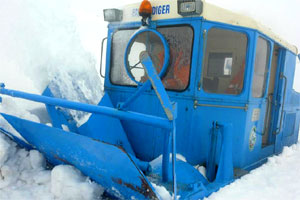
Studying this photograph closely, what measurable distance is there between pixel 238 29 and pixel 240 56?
0.31 meters

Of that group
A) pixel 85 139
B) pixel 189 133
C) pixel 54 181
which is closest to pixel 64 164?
pixel 54 181

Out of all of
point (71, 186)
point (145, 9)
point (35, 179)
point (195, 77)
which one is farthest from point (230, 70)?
point (35, 179)

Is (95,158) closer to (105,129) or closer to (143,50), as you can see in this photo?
(105,129)

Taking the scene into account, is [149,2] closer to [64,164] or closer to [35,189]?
[64,164]

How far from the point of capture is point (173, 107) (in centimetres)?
189

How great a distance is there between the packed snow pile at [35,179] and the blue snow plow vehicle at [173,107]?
0.09 m

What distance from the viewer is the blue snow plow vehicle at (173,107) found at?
7.10 feet

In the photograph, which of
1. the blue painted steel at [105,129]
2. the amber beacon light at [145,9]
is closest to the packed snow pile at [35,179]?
the blue painted steel at [105,129]

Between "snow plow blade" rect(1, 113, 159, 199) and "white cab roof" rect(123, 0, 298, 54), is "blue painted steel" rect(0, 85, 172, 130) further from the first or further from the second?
"white cab roof" rect(123, 0, 298, 54)

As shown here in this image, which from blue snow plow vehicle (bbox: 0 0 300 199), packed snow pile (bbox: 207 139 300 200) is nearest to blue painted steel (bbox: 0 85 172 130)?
blue snow plow vehicle (bbox: 0 0 300 199)

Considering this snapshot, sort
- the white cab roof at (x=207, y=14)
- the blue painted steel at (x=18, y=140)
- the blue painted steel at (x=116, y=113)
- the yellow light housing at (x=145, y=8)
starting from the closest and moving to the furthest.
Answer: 1. the blue painted steel at (x=116, y=113)
2. the blue painted steel at (x=18, y=140)
3. the white cab roof at (x=207, y=14)
4. the yellow light housing at (x=145, y=8)

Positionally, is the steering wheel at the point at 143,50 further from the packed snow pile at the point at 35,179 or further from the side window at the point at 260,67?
the packed snow pile at the point at 35,179

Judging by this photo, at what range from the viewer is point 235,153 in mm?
3049

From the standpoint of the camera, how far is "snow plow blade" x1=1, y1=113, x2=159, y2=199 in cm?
193
